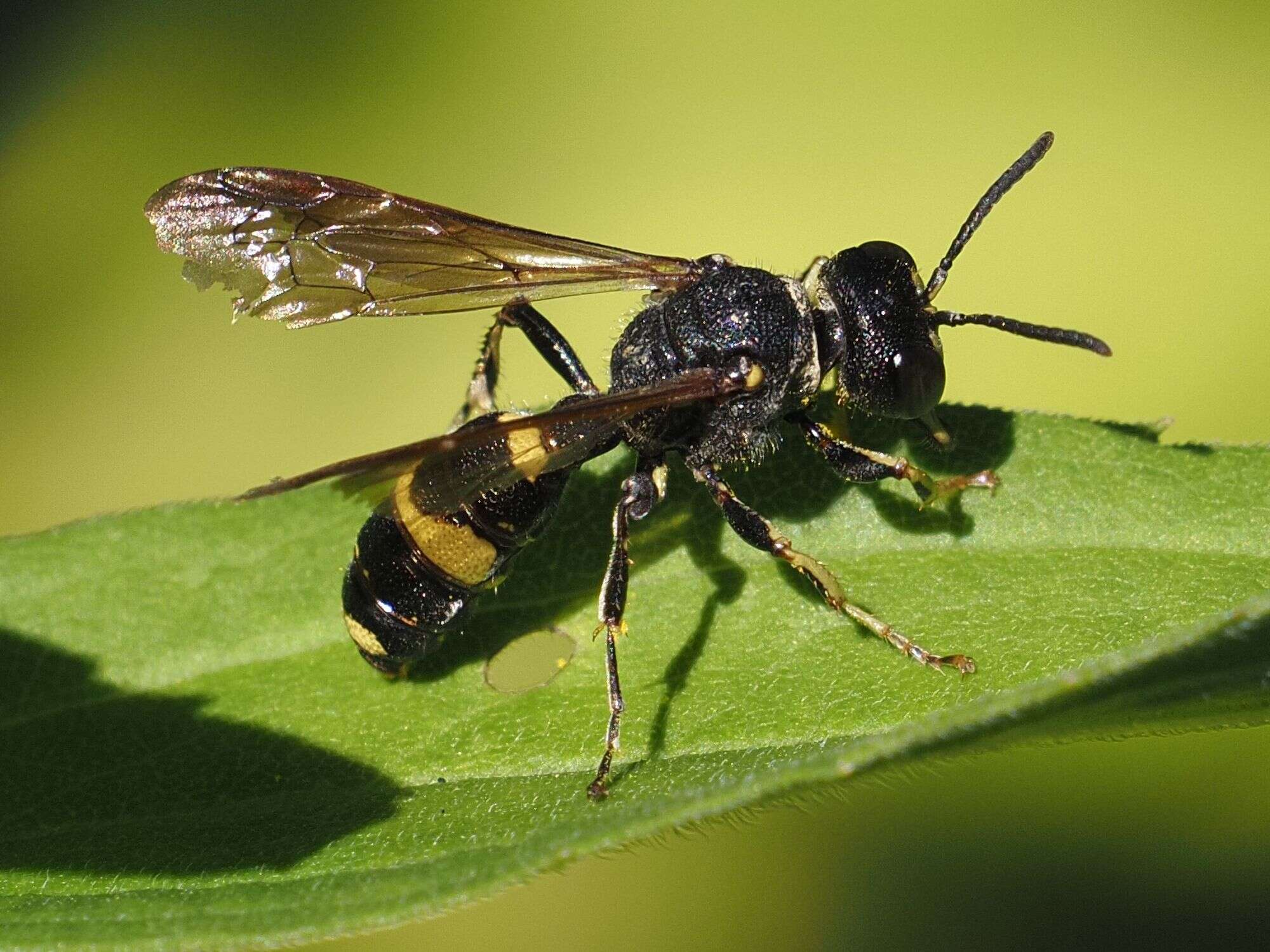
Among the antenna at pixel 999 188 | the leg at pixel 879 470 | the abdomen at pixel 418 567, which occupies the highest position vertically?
the antenna at pixel 999 188

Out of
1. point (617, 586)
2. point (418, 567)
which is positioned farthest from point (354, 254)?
point (617, 586)

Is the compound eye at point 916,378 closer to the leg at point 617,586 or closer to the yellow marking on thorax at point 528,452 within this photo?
the leg at point 617,586

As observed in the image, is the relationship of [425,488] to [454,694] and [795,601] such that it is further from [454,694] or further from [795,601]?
[795,601]

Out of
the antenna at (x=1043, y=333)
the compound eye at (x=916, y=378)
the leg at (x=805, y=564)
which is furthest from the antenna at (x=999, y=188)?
the leg at (x=805, y=564)

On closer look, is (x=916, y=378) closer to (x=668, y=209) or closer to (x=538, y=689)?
(x=538, y=689)

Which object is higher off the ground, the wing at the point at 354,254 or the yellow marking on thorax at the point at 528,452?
the wing at the point at 354,254

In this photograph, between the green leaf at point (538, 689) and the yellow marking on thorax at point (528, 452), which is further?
the yellow marking on thorax at point (528, 452)

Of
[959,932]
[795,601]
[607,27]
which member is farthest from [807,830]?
[607,27]
